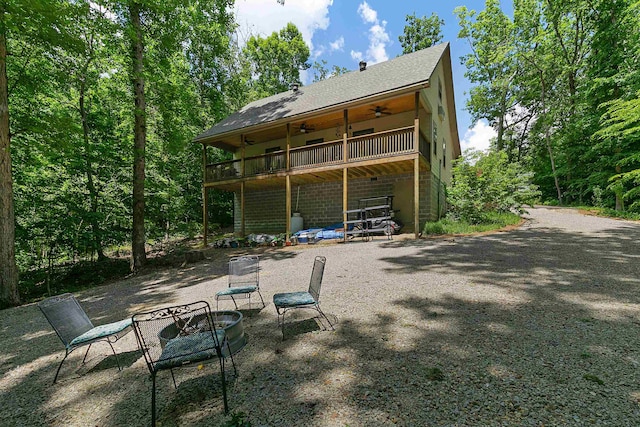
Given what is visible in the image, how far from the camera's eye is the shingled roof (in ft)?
34.9

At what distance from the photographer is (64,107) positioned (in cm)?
1236


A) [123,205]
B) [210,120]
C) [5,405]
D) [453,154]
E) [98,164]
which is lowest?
[5,405]

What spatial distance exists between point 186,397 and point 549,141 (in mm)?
25935

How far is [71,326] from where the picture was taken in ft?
11.2

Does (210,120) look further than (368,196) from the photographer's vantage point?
Yes

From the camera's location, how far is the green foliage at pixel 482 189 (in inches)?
428

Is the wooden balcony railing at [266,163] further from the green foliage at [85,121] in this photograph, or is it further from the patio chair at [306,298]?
the patio chair at [306,298]

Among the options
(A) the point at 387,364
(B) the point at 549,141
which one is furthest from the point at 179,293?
(B) the point at 549,141

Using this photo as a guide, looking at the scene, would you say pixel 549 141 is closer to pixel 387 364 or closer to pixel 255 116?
pixel 255 116

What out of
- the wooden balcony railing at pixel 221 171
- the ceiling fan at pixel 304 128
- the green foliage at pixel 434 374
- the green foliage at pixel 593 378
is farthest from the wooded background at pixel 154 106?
the green foliage at pixel 593 378

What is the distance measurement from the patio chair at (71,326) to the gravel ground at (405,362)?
1.15ft

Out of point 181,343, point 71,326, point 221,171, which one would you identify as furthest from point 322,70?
point 181,343

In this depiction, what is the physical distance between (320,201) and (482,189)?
7277mm

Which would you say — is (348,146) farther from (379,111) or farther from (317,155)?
(379,111)
